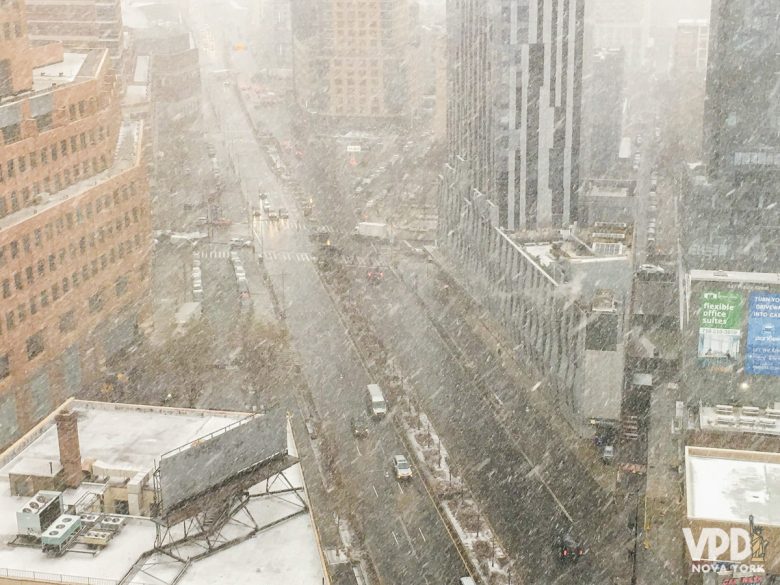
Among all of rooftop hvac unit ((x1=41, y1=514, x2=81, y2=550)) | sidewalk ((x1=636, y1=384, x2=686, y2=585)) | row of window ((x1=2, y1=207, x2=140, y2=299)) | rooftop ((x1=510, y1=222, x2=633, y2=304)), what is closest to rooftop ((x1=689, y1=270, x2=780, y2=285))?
rooftop ((x1=510, y1=222, x2=633, y2=304))

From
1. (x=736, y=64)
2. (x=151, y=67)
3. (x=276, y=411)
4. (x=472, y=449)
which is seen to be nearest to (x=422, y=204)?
(x=736, y=64)

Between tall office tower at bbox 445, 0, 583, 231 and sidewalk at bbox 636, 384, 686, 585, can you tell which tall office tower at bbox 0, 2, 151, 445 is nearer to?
tall office tower at bbox 445, 0, 583, 231

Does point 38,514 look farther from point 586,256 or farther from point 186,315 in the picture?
point 186,315

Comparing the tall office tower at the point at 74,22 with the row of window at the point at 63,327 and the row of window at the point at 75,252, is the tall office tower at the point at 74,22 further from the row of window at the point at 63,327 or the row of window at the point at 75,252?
the row of window at the point at 63,327

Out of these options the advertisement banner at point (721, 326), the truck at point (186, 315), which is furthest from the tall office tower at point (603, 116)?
the advertisement banner at point (721, 326)

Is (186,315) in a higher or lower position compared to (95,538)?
lower

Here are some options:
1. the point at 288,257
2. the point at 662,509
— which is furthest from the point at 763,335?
the point at 288,257

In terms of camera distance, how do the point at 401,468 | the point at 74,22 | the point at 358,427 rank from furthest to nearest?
1. the point at 74,22
2. the point at 358,427
3. the point at 401,468
